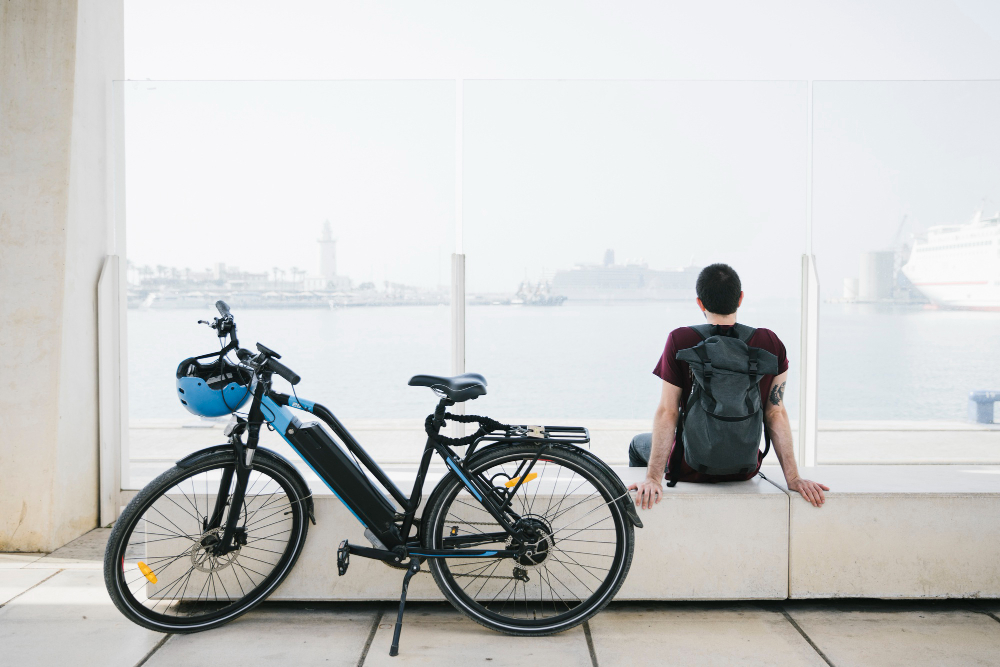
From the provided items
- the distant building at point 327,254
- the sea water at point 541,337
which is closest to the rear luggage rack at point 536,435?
the sea water at point 541,337

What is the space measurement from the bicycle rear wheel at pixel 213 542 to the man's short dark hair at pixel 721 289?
1.47 m

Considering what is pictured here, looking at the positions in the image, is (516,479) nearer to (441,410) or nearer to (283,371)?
(441,410)

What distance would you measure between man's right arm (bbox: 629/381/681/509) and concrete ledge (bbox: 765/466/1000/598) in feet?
1.48

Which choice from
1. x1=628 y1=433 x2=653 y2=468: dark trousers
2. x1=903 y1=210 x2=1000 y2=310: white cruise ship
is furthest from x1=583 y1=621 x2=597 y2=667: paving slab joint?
x1=903 y1=210 x2=1000 y2=310: white cruise ship

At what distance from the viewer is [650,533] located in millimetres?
A: 2520

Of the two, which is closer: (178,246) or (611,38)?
(178,246)

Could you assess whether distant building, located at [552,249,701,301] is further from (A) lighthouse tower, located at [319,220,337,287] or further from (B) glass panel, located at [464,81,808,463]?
(A) lighthouse tower, located at [319,220,337,287]

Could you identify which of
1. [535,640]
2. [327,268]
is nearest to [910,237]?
[327,268]

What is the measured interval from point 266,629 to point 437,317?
2.49m

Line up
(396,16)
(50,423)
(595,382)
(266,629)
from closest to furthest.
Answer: (266,629) < (50,423) < (595,382) < (396,16)

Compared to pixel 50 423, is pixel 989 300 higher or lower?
higher

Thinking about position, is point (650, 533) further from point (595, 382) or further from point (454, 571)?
point (595, 382)

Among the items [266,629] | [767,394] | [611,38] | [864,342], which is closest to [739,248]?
[864,342]

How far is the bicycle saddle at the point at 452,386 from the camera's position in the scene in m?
2.27
